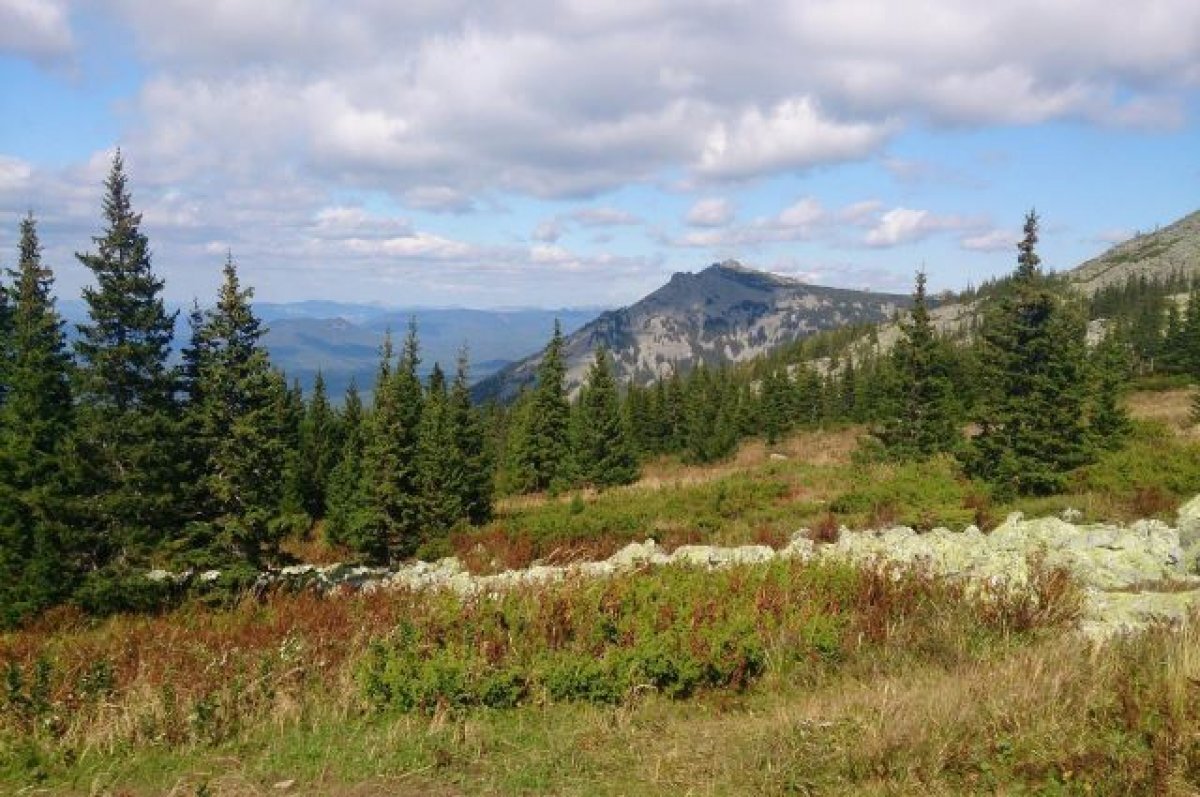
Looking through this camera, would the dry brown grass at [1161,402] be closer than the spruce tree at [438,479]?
No

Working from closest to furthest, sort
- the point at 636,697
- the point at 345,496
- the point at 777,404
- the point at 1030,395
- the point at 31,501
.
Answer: the point at 636,697
the point at 31,501
the point at 1030,395
the point at 345,496
the point at 777,404

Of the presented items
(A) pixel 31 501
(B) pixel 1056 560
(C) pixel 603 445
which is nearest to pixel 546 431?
(C) pixel 603 445

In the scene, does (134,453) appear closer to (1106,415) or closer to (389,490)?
(389,490)

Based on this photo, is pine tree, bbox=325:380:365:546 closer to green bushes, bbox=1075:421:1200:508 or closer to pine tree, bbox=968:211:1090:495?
pine tree, bbox=968:211:1090:495

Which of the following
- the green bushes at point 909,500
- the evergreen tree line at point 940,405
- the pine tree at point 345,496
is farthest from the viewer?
the pine tree at point 345,496

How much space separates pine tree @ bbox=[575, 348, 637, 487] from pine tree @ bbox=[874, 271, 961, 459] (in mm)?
14166

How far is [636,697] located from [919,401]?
2540cm

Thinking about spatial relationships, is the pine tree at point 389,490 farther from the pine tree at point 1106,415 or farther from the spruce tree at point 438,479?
the pine tree at point 1106,415

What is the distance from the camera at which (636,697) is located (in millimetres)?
6375

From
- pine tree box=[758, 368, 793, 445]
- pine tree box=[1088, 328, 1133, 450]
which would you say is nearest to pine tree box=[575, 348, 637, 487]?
pine tree box=[1088, 328, 1133, 450]

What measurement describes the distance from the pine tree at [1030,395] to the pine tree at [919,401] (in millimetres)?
5345

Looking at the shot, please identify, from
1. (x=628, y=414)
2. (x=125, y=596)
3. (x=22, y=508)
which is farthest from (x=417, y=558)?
(x=628, y=414)

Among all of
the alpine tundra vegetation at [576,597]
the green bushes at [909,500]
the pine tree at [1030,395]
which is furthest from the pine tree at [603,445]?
the pine tree at [1030,395]

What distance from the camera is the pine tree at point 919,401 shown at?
28.0 meters
